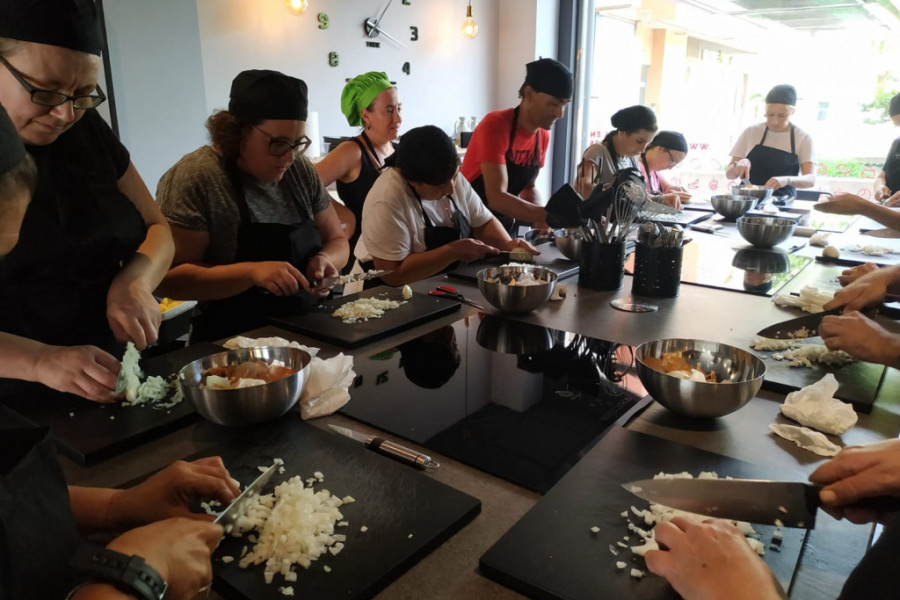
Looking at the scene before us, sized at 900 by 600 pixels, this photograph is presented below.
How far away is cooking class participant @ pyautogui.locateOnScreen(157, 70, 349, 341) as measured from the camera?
5.30 ft

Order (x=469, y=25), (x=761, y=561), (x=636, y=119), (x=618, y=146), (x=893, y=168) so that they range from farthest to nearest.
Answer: (x=469, y=25)
(x=893, y=168)
(x=618, y=146)
(x=636, y=119)
(x=761, y=561)

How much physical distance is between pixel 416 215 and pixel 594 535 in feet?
5.40

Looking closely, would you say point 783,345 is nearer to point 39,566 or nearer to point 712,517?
point 712,517

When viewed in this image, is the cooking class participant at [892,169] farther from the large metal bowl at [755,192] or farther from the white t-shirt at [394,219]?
the white t-shirt at [394,219]

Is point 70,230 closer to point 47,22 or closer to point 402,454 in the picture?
point 47,22

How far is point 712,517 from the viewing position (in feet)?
2.49

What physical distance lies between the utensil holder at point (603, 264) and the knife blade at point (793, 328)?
20.7 inches

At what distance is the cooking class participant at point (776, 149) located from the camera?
441 centimetres

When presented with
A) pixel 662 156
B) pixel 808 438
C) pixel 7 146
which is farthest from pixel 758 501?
pixel 662 156

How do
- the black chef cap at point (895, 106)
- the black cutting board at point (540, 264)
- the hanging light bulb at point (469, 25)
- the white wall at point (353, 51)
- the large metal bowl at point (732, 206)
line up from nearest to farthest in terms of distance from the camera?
the black cutting board at point (540, 264), the large metal bowl at point (732, 206), the white wall at point (353, 51), the black chef cap at point (895, 106), the hanging light bulb at point (469, 25)

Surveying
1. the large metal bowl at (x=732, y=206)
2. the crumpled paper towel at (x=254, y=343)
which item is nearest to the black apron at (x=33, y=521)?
the crumpled paper towel at (x=254, y=343)

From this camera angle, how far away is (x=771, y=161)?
15.1 feet

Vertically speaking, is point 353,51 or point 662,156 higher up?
point 353,51

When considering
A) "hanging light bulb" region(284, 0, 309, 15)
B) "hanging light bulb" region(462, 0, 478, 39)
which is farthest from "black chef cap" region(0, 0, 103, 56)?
"hanging light bulb" region(462, 0, 478, 39)
